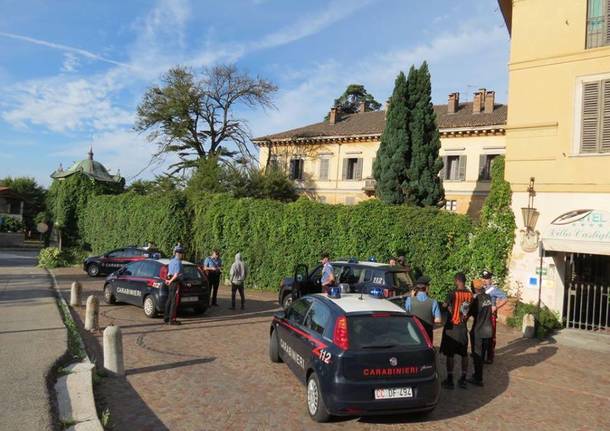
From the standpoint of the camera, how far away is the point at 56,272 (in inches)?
1084

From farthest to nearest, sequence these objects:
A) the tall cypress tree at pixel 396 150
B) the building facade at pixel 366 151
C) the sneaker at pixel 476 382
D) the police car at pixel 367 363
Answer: the building facade at pixel 366 151 < the tall cypress tree at pixel 396 150 < the sneaker at pixel 476 382 < the police car at pixel 367 363

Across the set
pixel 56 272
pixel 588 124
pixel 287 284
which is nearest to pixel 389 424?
pixel 287 284

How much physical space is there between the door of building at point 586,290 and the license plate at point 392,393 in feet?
31.2

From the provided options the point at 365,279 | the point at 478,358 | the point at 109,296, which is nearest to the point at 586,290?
the point at 365,279

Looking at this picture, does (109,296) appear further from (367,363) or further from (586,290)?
(586,290)

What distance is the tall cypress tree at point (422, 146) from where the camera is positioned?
30203 millimetres

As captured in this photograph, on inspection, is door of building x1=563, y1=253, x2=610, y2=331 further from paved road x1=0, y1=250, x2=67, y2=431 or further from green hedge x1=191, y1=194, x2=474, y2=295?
paved road x1=0, y1=250, x2=67, y2=431

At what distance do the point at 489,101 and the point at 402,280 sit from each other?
29622mm

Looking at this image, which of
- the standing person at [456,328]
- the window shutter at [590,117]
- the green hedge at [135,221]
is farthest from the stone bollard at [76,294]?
the window shutter at [590,117]

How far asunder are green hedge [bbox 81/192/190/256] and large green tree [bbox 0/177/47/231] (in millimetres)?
39385

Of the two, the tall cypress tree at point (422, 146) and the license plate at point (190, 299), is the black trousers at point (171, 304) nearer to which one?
the license plate at point (190, 299)

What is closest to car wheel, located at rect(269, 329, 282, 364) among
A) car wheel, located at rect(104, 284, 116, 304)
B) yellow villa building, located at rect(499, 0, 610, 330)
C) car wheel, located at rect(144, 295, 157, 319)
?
car wheel, located at rect(144, 295, 157, 319)

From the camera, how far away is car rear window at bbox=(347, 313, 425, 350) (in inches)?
253

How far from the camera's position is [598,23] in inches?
543
